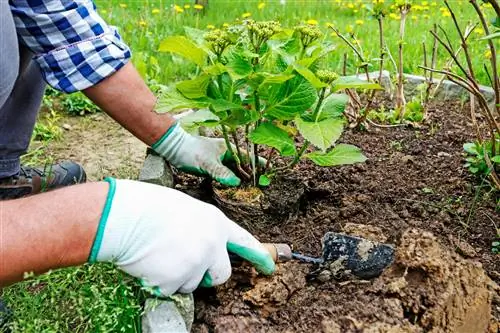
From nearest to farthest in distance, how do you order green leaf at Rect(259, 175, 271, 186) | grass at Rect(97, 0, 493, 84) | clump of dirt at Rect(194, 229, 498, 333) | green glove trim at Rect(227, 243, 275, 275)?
clump of dirt at Rect(194, 229, 498, 333) → green glove trim at Rect(227, 243, 275, 275) → green leaf at Rect(259, 175, 271, 186) → grass at Rect(97, 0, 493, 84)

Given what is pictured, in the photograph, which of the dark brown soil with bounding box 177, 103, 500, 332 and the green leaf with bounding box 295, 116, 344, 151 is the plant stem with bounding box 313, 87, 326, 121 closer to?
the green leaf with bounding box 295, 116, 344, 151

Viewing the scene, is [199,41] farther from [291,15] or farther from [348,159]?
[291,15]

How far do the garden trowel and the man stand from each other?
0.17 metres

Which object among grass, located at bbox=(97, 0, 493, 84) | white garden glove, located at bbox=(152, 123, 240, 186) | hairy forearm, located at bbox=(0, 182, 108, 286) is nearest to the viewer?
hairy forearm, located at bbox=(0, 182, 108, 286)

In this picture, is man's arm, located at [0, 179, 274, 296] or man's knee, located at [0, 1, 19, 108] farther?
man's knee, located at [0, 1, 19, 108]

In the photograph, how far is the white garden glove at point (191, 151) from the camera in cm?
225

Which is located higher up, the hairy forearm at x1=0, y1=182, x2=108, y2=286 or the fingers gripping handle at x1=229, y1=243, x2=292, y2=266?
the hairy forearm at x1=0, y1=182, x2=108, y2=286

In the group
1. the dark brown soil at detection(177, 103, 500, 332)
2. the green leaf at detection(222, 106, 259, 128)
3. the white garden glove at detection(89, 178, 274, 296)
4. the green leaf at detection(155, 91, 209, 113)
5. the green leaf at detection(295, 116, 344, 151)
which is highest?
the green leaf at detection(155, 91, 209, 113)

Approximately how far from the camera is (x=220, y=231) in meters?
1.67

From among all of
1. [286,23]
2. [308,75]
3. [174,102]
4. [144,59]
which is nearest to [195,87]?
[174,102]

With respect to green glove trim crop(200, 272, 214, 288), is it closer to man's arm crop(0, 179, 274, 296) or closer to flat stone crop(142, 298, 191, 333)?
man's arm crop(0, 179, 274, 296)

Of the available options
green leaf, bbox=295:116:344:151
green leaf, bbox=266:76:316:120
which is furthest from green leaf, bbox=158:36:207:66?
green leaf, bbox=295:116:344:151

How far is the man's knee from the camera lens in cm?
184

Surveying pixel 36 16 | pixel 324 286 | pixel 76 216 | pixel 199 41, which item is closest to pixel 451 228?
pixel 324 286
